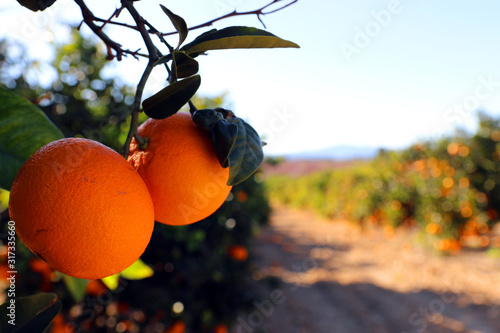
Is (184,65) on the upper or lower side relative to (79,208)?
upper

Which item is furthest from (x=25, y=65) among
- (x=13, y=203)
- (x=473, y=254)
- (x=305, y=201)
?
(x=305, y=201)

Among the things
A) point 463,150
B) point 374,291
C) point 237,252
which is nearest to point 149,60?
point 237,252

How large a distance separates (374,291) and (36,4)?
5.12 metres

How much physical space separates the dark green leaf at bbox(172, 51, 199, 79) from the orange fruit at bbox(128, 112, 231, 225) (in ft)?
0.27

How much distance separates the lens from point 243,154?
0.42 meters

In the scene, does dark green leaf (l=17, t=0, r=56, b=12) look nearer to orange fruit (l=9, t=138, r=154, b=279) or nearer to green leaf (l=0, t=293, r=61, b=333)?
orange fruit (l=9, t=138, r=154, b=279)

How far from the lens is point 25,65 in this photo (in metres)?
2.41

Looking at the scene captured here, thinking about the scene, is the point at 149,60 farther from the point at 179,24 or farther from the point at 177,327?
the point at 177,327

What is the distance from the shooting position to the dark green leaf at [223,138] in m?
0.42

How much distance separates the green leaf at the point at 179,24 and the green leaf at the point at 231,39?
1cm

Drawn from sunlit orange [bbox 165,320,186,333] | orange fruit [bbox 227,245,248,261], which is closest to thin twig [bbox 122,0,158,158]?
sunlit orange [bbox 165,320,186,333]

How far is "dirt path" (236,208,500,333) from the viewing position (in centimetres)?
393

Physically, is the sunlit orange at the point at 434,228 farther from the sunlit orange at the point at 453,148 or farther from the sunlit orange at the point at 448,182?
the sunlit orange at the point at 453,148

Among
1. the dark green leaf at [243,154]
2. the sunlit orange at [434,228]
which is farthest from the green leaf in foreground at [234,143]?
the sunlit orange at [434,228]
